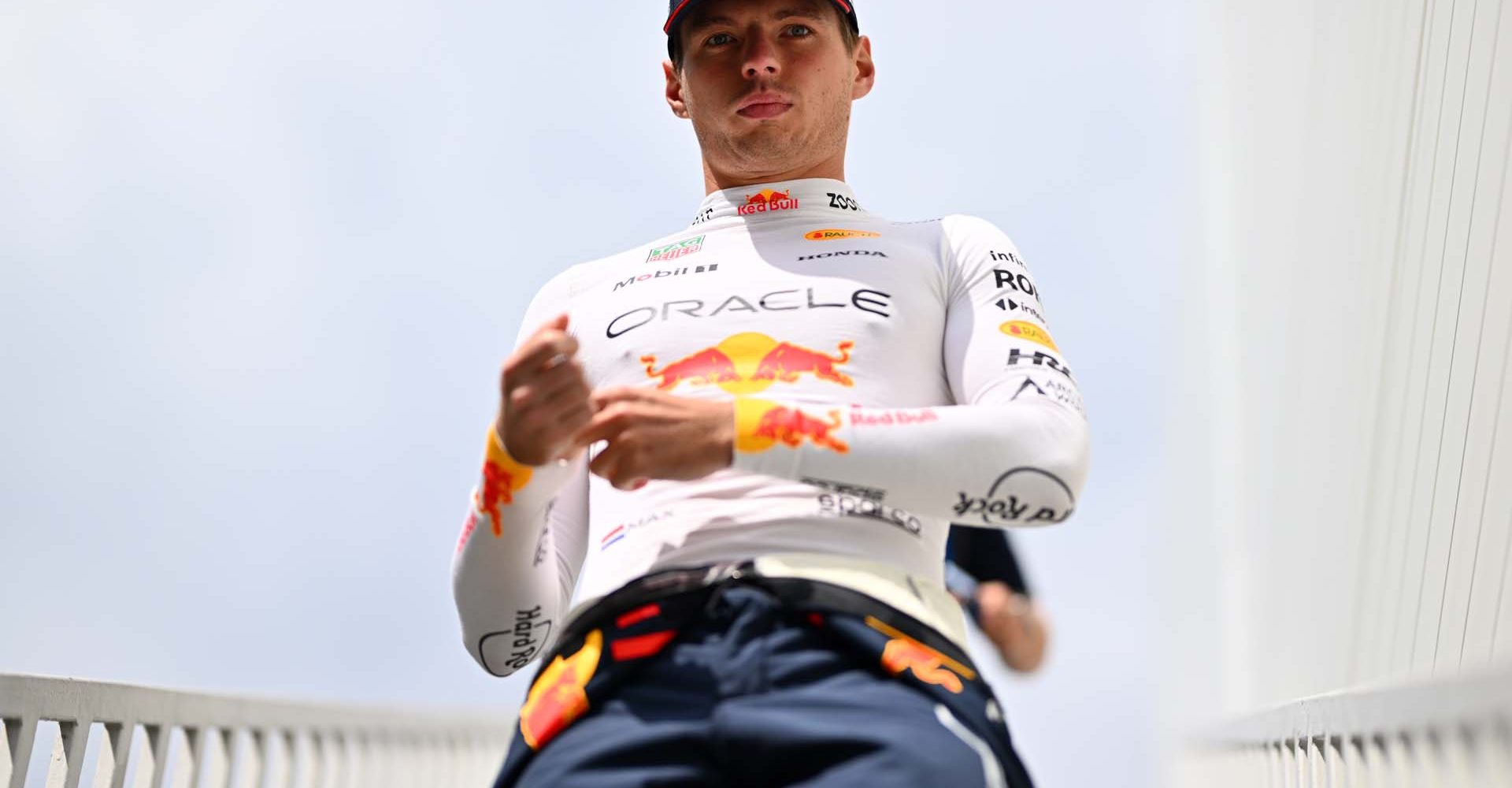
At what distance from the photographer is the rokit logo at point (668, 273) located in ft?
5.67

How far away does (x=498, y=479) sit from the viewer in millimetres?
1425

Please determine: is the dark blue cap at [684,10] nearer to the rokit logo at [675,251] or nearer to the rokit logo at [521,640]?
the rokit logo at [675,251]

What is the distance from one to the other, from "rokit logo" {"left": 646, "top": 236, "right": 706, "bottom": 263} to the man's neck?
0.15 metres

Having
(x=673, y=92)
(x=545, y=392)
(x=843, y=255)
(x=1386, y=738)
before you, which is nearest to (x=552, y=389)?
(x=545, y=392)

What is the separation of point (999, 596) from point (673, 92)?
3.26 ft

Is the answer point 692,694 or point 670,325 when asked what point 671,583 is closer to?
point 692,694

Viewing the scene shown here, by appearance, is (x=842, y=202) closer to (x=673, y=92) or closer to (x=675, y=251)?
(x=675, y=251)

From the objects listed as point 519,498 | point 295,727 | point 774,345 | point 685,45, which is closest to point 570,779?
point 519,498

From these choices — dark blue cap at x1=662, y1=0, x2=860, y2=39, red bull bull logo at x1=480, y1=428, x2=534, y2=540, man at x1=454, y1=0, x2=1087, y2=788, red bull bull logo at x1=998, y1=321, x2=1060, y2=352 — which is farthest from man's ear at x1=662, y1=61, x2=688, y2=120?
red bull bull logo at x1=480, y1=428, x2=534, y2=540

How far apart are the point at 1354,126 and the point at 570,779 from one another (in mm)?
5146

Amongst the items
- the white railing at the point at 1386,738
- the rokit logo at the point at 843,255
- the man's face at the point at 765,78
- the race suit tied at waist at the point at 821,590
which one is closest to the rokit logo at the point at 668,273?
the rokit logo at the point at 843,255

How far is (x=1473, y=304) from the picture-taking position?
3.32 meters

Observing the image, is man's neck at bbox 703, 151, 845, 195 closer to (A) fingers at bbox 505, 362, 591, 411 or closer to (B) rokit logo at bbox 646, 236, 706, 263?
(B) rokit logo at bbox 646, 236, 706, 263

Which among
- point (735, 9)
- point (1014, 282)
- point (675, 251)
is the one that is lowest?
point (1014, 282)
